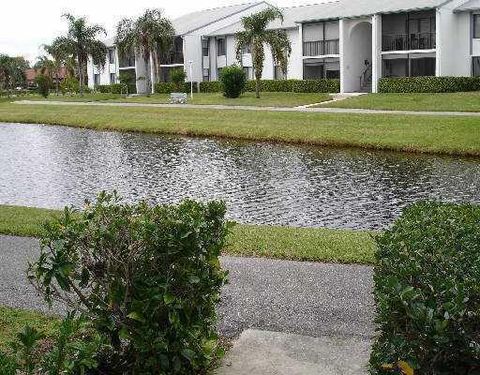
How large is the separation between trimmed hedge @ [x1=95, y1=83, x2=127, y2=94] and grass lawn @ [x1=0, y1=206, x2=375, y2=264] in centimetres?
5074

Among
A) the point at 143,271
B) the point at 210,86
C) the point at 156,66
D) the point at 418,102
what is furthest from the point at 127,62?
the point at 143,271

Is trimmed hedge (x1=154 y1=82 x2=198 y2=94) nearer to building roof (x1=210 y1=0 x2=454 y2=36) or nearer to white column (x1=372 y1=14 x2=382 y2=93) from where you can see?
building roof (x1=210 y1=0 x2=454 y2=36)

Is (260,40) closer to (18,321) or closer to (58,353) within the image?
(18,321)

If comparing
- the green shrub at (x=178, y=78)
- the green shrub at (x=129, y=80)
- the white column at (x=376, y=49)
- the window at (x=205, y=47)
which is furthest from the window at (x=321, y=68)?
the green shrub at (x=129, y=80)

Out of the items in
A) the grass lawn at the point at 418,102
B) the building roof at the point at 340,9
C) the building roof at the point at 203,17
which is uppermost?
the building roof at the point at 203,17

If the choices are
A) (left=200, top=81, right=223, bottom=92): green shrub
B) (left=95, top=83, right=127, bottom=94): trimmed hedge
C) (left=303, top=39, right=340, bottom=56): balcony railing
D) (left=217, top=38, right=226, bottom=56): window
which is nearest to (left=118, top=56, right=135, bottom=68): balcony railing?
(left=95, top=83, right=127, bottom=94): trimmed hedge

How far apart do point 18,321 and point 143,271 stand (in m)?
2.77

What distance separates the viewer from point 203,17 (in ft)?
217

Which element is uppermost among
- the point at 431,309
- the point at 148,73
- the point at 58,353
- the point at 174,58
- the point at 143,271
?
the point at 174,58

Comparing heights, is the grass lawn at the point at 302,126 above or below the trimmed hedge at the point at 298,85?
below

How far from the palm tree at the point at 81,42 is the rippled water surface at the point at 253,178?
37253mm

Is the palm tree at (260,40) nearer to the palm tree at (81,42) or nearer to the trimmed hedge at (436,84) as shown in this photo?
the trimmed hedge at (436,84)

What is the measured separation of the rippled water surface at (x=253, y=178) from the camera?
16.2 m

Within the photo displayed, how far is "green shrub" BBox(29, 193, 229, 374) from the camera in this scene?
5.01m
